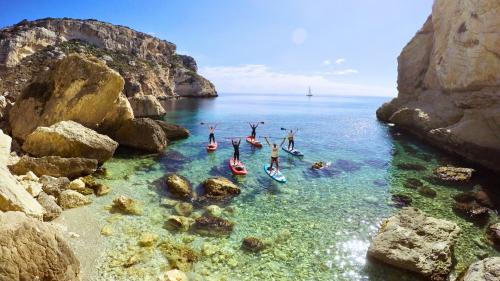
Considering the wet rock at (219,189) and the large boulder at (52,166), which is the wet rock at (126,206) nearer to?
the wet rock at (219,189)

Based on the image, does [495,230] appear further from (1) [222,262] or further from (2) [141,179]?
(2) [141,179]

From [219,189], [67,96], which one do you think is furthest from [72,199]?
[67,96]

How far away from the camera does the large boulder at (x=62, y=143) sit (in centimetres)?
2041

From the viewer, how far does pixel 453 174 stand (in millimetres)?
22812

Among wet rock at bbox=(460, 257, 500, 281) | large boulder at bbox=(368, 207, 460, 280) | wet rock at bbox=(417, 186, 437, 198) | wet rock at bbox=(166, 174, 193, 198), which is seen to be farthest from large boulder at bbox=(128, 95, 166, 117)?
wet rock at bbox=(460, 257, 500, 281)

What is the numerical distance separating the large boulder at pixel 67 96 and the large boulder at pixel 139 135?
7.04 feet

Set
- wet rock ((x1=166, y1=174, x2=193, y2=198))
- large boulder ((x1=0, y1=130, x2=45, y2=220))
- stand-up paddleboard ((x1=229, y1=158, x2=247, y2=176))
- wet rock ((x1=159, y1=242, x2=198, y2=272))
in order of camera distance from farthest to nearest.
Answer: stand-up paddleboard ((x1=229, y1=158, x2=247, y2=176)) → wet rock ((x1=166, y1=174, x2=193, y2=198)) → wet rock ((x1=159, y1=242, x2=198, y2=272)) → large boulder ((x1=0, y1=130, x2=45, y2=220))

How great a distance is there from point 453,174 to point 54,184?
84.4 ft

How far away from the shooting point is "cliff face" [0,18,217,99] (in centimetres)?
6194

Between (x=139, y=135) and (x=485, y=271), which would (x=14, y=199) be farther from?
(x=139, y=135)

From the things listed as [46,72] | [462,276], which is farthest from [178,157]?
[462,276]

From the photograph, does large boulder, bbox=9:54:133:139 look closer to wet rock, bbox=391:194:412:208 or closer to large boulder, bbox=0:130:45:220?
large boulder, bbox=0:130:45:220

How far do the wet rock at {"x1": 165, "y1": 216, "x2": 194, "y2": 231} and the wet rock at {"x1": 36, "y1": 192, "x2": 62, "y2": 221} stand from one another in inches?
185

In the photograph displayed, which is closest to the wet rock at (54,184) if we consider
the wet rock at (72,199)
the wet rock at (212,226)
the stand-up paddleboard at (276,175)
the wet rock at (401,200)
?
the wet rock at (72,199)
